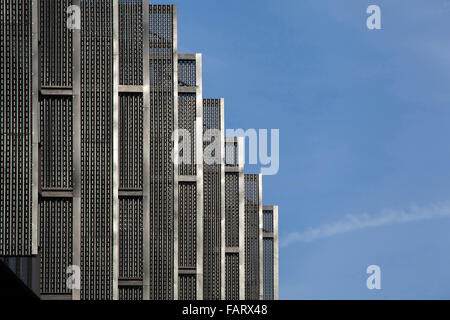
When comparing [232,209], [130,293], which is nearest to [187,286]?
[130,293]

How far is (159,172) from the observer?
211 ft

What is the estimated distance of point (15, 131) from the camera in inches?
1971

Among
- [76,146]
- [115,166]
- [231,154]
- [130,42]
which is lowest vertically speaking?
[115,166]

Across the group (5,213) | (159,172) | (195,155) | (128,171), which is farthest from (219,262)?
(5,213)

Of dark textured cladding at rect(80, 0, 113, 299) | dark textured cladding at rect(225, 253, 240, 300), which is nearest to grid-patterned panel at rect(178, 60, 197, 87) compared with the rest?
dark textured cladding at rect(80, 0, 113, 299)

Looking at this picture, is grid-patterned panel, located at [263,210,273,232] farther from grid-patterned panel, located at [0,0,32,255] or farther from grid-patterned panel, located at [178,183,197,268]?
grid-patterned panel, located at [0,0,32,255]

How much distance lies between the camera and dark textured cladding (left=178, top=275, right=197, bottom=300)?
7381 cm

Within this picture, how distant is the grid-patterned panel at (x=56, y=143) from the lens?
2087 inches

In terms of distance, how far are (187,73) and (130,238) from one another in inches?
790

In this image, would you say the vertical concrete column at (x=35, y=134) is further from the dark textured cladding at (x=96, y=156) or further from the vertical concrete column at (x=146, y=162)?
the vertical concrete column at (x=146, y=162)

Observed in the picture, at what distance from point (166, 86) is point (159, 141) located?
13.5 feet

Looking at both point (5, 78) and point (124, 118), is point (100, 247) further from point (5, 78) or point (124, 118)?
point (5, 78)

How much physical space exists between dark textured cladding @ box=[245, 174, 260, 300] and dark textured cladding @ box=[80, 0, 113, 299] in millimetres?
45510

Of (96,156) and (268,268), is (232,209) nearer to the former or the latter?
(268,268)
